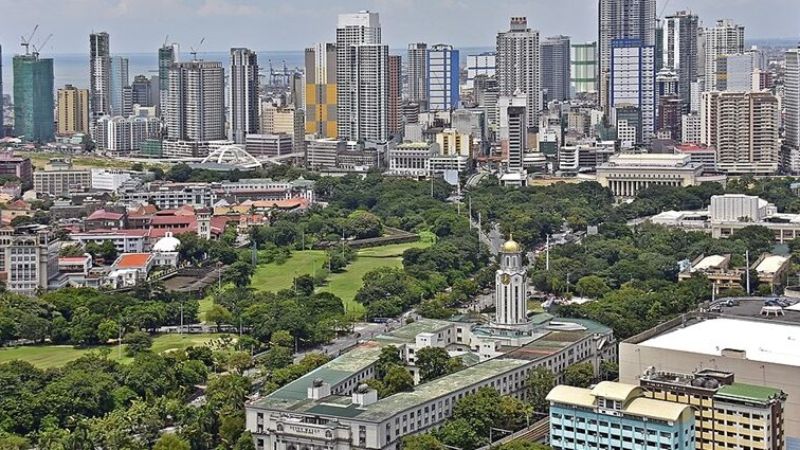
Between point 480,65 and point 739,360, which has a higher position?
point 480,65

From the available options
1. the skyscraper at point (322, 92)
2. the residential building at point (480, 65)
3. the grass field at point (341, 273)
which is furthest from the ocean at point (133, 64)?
the grass field at point (341, 273)

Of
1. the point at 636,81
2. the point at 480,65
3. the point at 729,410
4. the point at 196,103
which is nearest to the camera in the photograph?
the point at 729,410

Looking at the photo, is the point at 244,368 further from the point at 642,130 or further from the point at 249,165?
the point at 642,130

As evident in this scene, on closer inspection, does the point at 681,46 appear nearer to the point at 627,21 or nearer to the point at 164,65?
the point at 627,21

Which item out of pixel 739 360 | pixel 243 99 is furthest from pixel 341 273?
pixel 243 99

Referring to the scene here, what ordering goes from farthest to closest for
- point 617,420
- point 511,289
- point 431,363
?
point 511,289, point 431,363, point 617,420

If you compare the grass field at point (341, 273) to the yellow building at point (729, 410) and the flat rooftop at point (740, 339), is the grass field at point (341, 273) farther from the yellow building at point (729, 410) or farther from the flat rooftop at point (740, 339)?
the yellow building at point (729, 410)

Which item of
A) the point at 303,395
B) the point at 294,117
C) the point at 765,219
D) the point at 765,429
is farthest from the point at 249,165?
the point at 765,429
